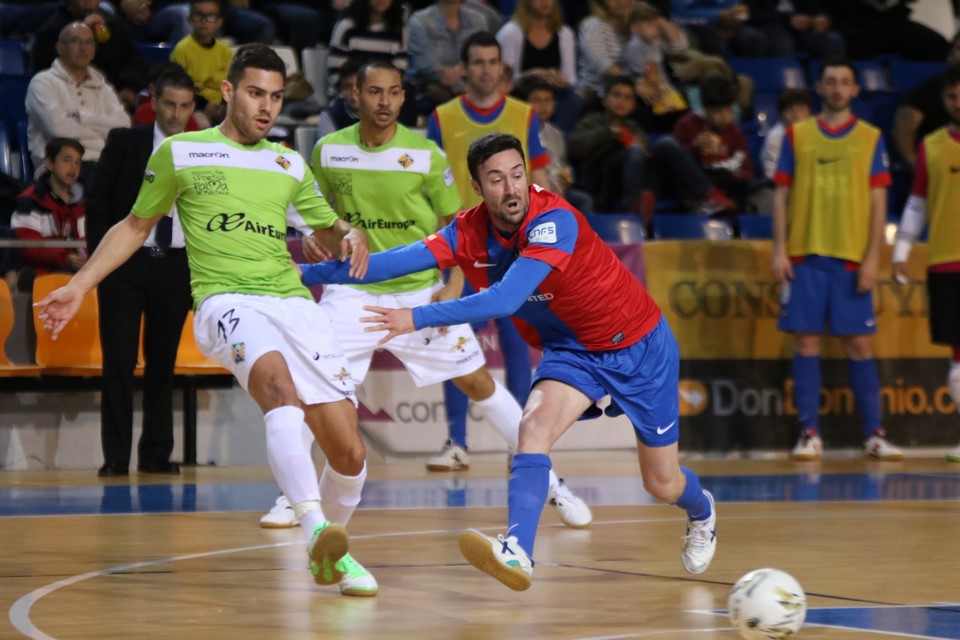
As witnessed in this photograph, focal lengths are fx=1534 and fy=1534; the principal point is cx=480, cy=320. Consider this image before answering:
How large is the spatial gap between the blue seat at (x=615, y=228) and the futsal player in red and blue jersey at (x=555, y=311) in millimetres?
5421

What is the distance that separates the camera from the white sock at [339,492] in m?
5.86

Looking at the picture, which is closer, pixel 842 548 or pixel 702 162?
pixel 842 548

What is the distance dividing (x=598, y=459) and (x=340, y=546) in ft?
20.8

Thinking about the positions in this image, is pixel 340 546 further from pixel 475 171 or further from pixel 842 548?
pixel 842 548

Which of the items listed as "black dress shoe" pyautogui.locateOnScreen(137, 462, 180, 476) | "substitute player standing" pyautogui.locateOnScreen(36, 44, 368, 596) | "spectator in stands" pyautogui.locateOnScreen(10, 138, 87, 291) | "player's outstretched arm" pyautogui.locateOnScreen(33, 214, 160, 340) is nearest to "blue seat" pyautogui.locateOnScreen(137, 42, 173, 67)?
"spectator in stands" pyautogui.locateOnScreen(10, 138, 87, 291)

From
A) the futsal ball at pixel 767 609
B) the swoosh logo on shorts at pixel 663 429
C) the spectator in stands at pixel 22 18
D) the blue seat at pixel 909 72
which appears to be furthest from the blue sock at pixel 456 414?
the blue seat at pixel 909 72

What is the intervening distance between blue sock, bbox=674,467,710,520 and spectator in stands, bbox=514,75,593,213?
570 centimetres

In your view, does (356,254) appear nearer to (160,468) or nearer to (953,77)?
(160,468)

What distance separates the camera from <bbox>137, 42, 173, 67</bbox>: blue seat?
12.6 m

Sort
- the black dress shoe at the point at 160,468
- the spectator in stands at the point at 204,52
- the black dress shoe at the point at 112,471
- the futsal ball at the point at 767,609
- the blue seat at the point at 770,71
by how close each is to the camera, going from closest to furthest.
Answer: the futsal ball at the point at 767,609 < the black dress shoe at the point at 112,471 < the black dress shoe at the point at 160,468 < the spectator in stands at the point at 204,52 < the blue seat at the point at 770,71

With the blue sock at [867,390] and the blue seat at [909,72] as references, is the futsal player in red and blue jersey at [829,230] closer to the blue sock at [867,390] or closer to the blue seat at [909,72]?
the blue sock at [867,390]

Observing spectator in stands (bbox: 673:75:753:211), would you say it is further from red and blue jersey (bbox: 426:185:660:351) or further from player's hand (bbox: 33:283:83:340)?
player's hand (bbox: 33:283:83:340)

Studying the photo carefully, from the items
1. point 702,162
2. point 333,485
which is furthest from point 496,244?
point 702,162

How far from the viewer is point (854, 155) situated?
35.7ft
